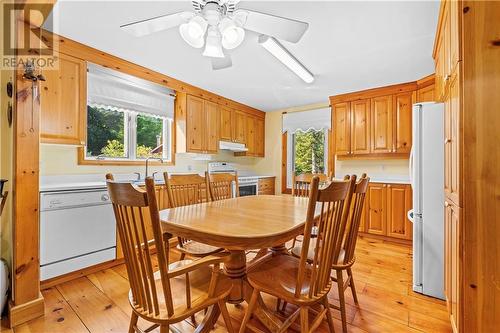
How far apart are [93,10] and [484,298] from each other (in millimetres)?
3068

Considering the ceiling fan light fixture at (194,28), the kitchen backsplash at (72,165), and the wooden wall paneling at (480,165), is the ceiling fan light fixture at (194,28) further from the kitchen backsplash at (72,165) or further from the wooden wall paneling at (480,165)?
the kitchen backsplash at (72,165)

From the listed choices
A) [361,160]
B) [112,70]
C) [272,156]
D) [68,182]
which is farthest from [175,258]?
[361,160]

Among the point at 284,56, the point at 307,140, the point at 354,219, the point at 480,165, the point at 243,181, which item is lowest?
the point at 354,219

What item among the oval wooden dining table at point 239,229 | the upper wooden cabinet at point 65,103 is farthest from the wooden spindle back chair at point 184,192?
the upper wooden cabinet at point 65,103

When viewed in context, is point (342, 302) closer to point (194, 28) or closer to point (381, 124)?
point (194, 28)

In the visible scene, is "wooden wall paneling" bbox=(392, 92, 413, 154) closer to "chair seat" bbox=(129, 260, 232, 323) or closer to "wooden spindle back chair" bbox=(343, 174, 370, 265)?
"wooden spindle back chair" bbox=(343, 174, 370, 265)

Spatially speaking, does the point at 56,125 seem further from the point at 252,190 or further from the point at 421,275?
the point at 421,275

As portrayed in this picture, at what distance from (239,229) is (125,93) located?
2.51 meters

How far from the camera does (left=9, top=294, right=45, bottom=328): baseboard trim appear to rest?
1.58 metres

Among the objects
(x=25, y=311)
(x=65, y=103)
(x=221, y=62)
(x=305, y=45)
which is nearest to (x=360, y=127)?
(x=305, y=45)

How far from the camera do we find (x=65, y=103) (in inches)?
91.7

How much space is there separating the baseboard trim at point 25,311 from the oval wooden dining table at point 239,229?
1159mm

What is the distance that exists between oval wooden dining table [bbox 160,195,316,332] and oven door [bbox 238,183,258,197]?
204 cm

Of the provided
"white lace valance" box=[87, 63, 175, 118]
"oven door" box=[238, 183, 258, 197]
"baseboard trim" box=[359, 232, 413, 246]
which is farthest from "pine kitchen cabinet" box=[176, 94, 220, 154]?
"baseboard trim" box=[359, 232, 413, 246]
